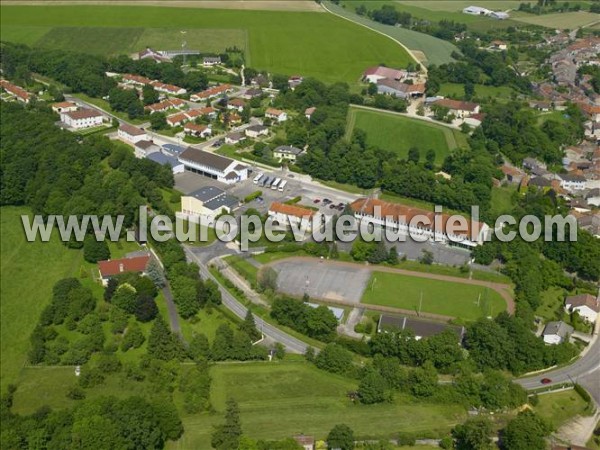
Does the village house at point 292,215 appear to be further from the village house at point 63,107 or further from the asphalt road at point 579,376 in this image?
the village house at point 63,107

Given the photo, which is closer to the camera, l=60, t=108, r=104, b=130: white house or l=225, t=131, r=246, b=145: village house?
l=225, t=131, r=246, b=145: village house

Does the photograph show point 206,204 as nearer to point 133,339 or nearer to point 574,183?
point 133,339

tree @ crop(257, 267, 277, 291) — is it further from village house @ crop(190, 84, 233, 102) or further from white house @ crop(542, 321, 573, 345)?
village house @ crop(190, 84, 233, 102)

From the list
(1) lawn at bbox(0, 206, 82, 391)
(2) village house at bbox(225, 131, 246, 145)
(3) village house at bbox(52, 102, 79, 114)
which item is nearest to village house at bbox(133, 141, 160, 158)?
(2) village house at bbox(225, 131, 246, 145)

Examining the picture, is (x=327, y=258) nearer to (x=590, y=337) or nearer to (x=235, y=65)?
(x=590, y=337)

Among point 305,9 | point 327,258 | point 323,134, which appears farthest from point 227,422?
point 305,9

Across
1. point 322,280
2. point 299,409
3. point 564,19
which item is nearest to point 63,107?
point 322,280

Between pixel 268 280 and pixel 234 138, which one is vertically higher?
pixel 234 138
